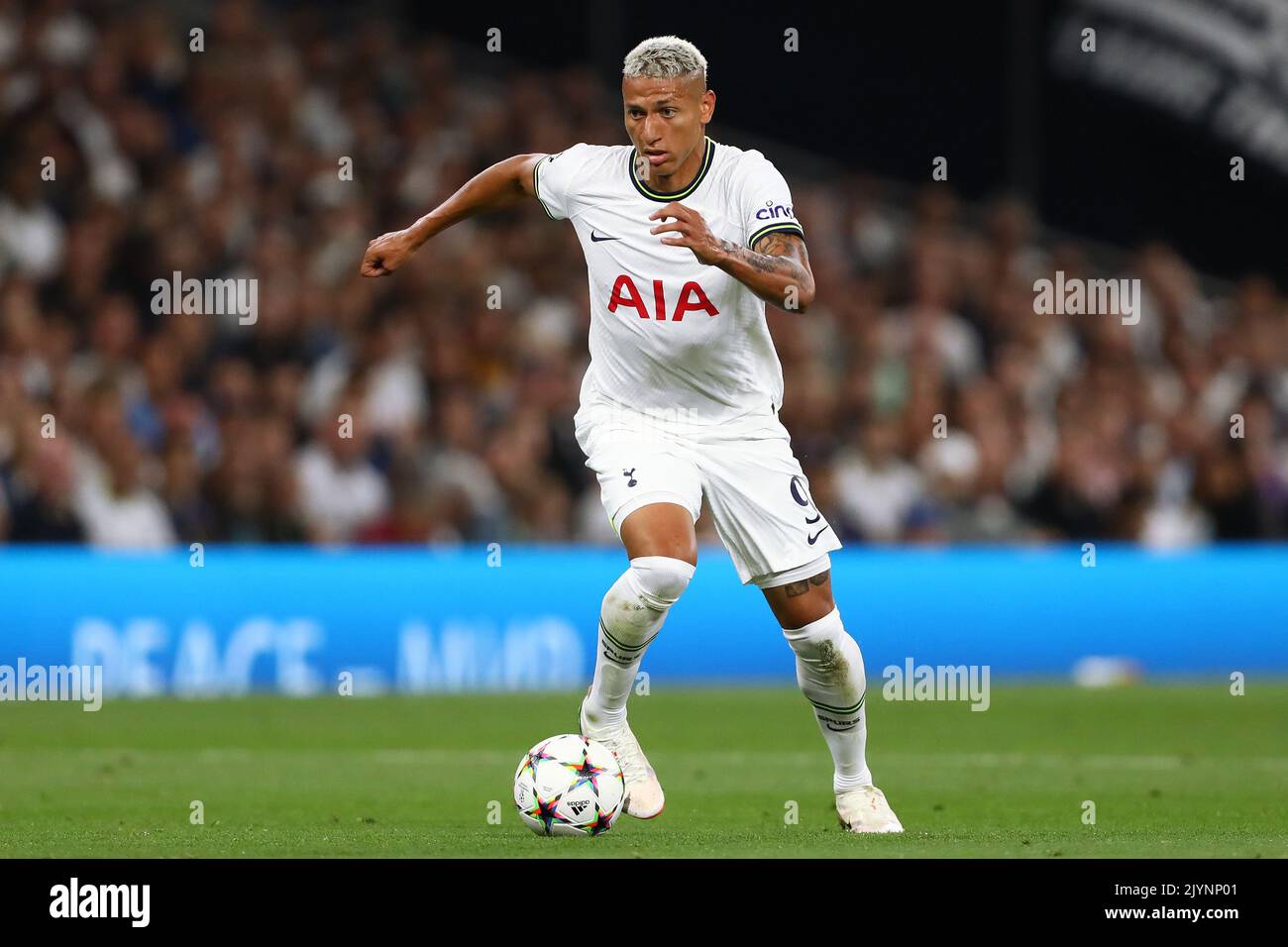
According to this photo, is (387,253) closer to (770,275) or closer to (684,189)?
(684,189)

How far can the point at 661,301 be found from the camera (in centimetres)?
788

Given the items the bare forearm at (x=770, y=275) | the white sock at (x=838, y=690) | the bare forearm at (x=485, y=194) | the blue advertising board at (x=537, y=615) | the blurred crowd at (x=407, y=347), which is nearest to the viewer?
the bare forearm at (x=770, y=275)

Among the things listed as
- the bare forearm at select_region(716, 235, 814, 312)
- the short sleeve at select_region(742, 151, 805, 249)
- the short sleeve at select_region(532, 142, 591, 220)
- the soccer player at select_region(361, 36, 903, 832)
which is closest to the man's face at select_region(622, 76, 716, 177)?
the soccer player at select_region(361, 36, 903, 832)

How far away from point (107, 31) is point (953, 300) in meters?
7.65

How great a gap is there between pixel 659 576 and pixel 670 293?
1038mm

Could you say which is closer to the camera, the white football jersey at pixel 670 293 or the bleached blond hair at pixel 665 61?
the bleached blond hair at pixel 665 61

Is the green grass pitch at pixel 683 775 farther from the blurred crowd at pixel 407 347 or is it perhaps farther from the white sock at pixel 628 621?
the blurred crowd at pixel 407 347

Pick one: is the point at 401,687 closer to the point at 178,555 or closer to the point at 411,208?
the point at 178,555

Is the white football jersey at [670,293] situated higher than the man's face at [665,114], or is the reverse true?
the man's face at [665,114]

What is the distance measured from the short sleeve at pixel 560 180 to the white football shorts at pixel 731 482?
0.81m

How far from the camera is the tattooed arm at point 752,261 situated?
7.04m

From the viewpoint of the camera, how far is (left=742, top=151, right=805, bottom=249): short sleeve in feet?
24.9

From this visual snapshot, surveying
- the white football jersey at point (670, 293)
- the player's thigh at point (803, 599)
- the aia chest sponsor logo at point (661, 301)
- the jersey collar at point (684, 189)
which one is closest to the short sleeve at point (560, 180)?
the white football jersey at point (670, 293)

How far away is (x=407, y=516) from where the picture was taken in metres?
15.8
